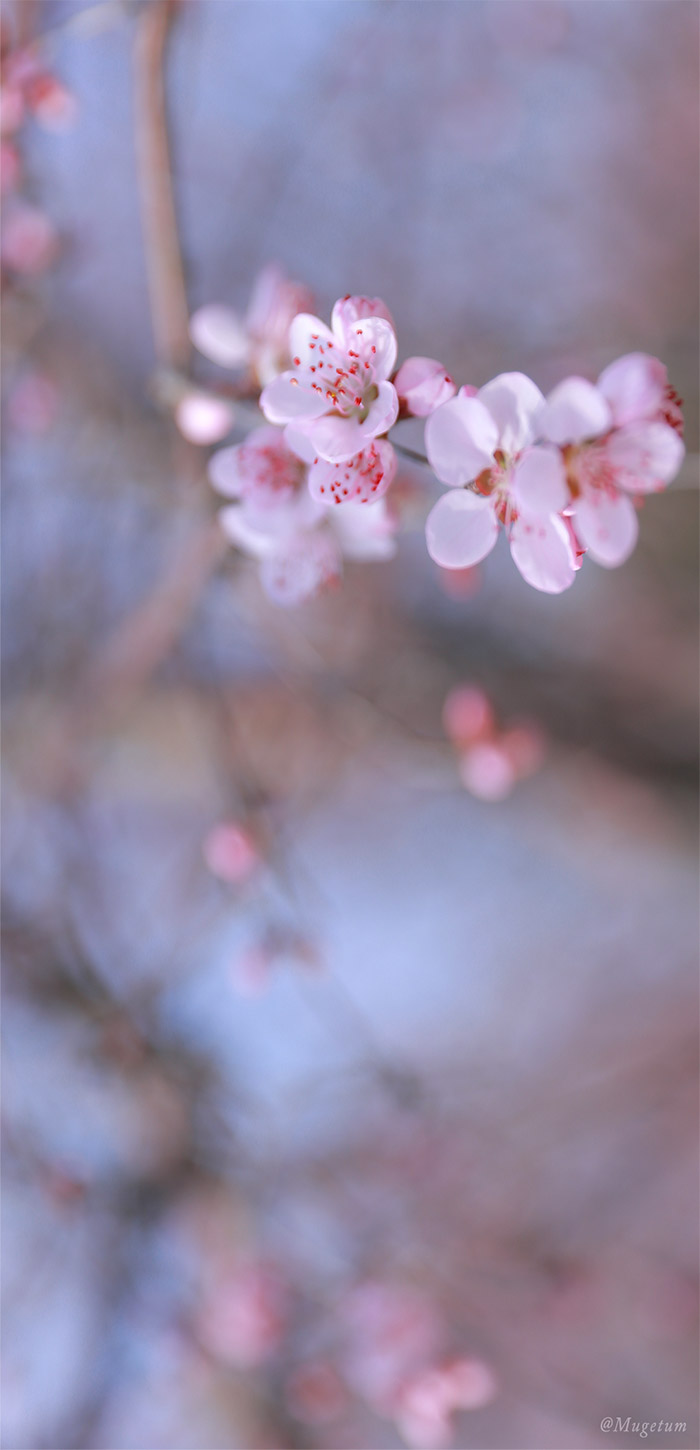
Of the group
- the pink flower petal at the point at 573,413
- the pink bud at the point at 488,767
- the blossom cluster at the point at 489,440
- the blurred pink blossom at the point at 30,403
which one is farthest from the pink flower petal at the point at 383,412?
the blurred pink blossom at the point at 30,403

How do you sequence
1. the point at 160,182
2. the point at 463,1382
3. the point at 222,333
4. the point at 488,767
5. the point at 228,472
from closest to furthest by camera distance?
the point at 228,472
the point at 222,333
the point at 160,182
the point at 463,1382
the point at 488,767

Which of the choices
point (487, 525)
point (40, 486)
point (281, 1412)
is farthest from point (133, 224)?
point (281, 1412)

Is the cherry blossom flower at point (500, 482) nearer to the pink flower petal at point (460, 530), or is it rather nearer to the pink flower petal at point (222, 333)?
the pink flower petal at point (460, 530)

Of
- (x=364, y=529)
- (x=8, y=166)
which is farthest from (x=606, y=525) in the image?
(x=8, y=166)

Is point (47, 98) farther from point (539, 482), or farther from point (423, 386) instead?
point (539, 482)

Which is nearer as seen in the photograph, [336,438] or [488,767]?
[336,438]

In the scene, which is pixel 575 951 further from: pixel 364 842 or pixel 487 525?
pixel 487 525
